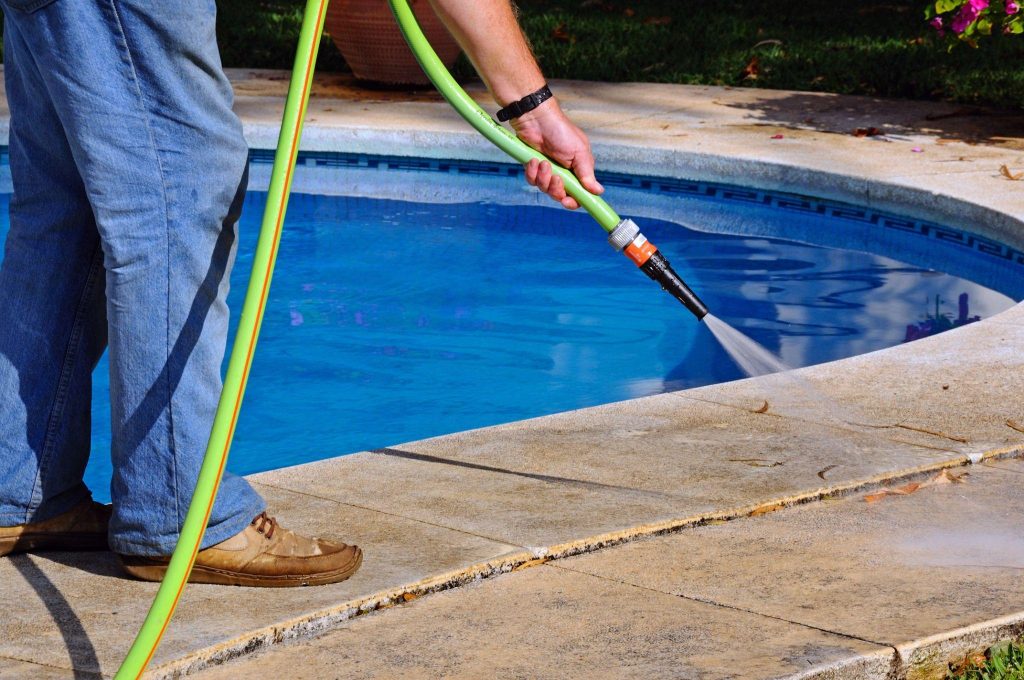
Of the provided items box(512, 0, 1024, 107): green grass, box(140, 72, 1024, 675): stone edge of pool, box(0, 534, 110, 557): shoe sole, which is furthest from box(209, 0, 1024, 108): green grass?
box(0, 534, 110, 557): shoe sole

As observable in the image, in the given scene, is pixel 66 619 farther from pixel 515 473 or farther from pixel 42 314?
pixel 515 473

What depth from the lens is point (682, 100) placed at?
8.75 meters

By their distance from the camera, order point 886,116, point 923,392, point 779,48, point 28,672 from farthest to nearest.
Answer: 1. point 779,48
2. point 886,116
3. point 923,392
4. point 28,672

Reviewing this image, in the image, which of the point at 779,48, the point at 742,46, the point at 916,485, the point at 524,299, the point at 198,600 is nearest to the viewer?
the point at 198,600

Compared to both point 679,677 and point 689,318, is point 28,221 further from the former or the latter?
point 689,318

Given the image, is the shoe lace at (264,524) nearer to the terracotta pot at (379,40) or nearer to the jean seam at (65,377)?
the jean seam at (65,377)

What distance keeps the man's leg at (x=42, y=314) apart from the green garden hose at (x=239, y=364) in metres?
0.61

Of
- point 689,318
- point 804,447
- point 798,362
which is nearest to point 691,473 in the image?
point 804,447

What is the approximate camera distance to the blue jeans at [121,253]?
2.12 meters

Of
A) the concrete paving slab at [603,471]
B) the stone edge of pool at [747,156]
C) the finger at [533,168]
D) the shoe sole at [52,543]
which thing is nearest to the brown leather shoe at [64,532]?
the shoe sole at [52,543]

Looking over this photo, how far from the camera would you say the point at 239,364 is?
1.86 m

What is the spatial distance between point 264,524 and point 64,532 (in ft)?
1.25

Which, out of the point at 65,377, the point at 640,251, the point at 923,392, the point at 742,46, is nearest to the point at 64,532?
the point at 65,377

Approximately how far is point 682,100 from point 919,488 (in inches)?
239
